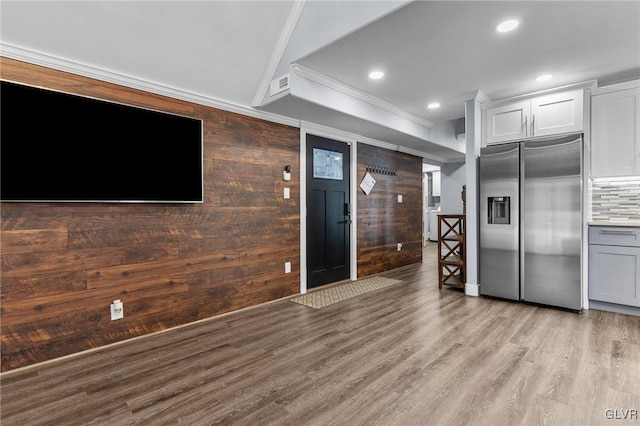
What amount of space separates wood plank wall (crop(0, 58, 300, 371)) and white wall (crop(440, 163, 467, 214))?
477 centimetres

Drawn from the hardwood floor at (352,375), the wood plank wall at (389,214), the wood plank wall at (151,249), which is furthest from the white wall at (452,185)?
the wood plank wall at (151,249)

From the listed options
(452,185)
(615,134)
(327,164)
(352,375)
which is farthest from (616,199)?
(452,185)

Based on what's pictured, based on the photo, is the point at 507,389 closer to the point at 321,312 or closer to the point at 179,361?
the point at 321,312

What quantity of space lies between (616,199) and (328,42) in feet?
12.1

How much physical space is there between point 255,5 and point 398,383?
3.02 meters

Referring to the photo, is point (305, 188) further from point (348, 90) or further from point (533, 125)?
point (533, 125)

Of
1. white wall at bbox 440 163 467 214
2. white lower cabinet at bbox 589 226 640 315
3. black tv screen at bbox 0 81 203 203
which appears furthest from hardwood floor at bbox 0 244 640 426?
white wall at bbox 440 163 467 214

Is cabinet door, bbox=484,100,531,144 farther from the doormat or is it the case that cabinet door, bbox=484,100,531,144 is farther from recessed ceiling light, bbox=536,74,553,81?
the doormat

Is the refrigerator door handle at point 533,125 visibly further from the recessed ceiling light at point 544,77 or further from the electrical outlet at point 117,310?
the electrical outlet at point 117,310

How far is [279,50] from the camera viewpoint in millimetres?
3018

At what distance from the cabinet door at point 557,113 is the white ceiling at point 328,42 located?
6.1 inches

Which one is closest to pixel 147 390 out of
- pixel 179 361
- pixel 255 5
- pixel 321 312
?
pixel 179 361

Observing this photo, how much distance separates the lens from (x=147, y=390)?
6.54 ft

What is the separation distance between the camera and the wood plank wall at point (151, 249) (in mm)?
2266
